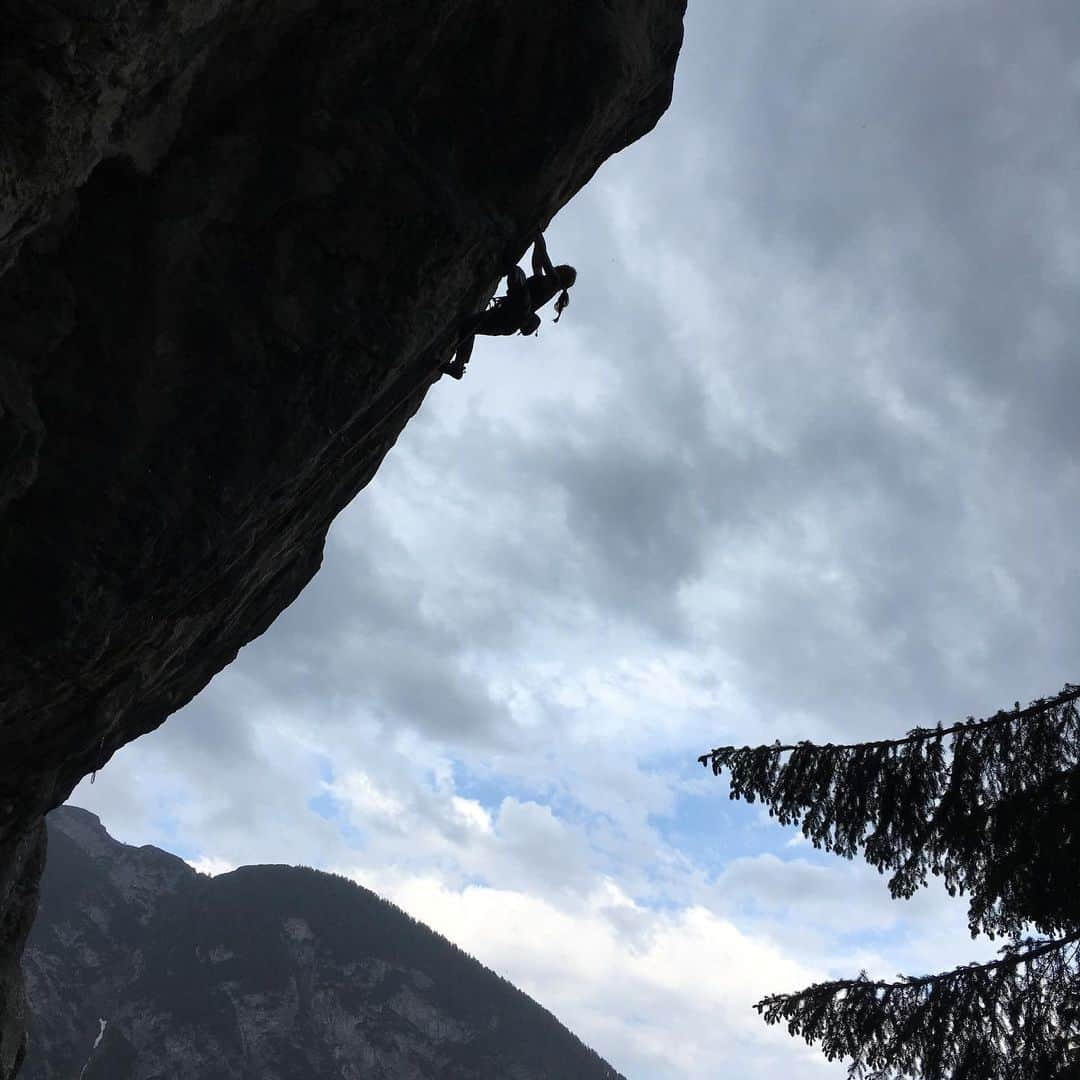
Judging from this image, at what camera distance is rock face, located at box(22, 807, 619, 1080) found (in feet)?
→ 342

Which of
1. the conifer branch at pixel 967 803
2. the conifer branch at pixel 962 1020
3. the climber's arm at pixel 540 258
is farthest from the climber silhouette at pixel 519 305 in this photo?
the conifer branch at pixel 962 1020

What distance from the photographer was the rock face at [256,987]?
342 ft

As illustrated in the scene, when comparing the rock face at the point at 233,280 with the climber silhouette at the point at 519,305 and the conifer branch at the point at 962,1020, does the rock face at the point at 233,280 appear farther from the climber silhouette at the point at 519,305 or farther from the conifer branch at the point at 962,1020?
the conifer branch at the point at 962,1020

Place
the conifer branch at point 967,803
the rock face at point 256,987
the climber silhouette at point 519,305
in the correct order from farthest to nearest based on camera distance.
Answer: the rock face at point 256,987
the climber silhouette at point 519,305
the conifer branch at point 967,803

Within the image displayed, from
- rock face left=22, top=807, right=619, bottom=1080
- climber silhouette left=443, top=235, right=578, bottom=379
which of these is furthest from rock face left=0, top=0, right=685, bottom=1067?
rock face left=22, top=807, right=619, bottom=1080

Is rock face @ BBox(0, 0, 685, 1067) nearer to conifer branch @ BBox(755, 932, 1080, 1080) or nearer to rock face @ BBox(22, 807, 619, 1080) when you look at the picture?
conifer branch @ BBox(755, 932, 1080, 1080)

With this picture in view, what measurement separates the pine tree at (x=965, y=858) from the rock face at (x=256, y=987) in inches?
4380

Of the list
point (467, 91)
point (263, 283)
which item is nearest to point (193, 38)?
point (263, 283)

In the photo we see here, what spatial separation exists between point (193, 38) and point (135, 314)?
2567 mm

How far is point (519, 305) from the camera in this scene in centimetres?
1120

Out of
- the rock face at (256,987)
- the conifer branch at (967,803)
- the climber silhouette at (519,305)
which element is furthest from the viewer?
the rock face at (256,987)

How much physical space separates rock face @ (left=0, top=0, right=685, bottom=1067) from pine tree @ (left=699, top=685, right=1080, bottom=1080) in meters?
5.81

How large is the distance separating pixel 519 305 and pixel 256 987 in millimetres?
122541

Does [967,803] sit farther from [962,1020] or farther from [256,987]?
[256,987]
